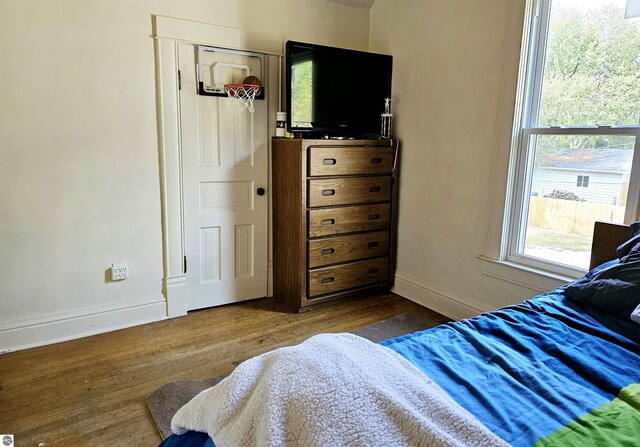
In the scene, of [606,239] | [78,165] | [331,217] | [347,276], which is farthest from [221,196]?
[606,239]

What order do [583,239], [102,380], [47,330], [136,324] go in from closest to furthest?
[102,380]
[583,239]
[47,330]
[136,324]

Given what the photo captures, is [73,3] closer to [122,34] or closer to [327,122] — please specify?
[122,34]

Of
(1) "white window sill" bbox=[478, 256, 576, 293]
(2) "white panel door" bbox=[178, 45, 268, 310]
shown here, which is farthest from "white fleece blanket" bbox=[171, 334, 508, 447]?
(2) "white panel door" bbox=[178, 45, 268, 310]

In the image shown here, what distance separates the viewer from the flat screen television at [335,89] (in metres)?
3.07

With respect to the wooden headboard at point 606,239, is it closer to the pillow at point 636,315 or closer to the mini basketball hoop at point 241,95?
the pillow at point 636,315

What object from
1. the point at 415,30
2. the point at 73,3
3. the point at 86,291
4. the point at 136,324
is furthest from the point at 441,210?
the point at 73,3

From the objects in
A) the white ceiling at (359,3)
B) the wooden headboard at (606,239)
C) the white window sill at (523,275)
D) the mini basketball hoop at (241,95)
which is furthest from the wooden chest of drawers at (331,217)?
the wooden headboard at (606,239)

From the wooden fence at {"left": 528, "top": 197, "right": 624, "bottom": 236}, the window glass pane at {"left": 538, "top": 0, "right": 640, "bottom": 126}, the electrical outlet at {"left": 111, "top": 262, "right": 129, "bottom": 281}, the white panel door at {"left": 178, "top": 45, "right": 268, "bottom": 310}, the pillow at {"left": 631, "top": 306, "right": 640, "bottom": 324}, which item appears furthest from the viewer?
the white panel door at {"left": 178, "top": 45, "right": 268, "bottom": 310}

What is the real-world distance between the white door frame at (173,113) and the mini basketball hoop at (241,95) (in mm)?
239

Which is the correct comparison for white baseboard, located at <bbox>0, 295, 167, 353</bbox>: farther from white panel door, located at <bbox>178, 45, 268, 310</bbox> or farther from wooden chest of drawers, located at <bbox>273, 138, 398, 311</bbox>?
wooden chest of drawers, located at <bbox>273, 138, 398, 311</bbox>

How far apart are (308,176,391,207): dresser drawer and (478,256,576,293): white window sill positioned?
93 cm

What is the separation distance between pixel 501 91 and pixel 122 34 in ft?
7.92

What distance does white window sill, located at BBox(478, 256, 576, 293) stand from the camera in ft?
8.10

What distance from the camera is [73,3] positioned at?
8.13 ft
